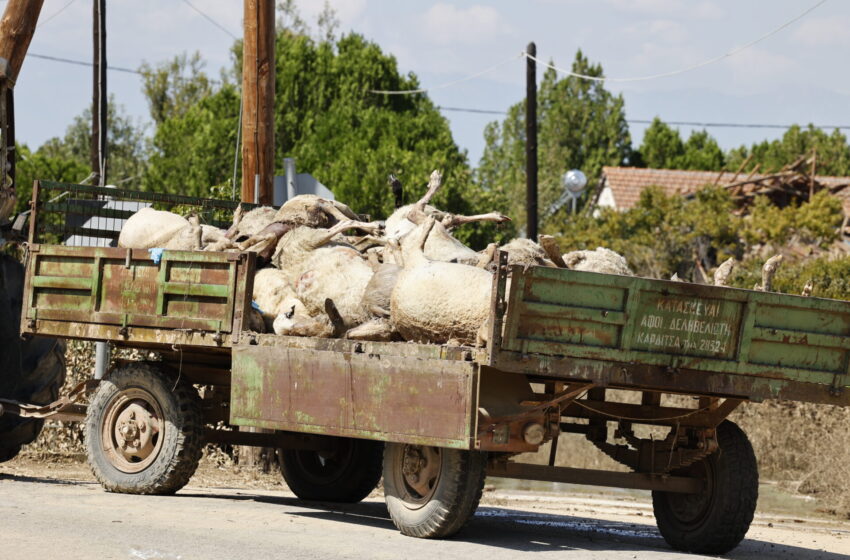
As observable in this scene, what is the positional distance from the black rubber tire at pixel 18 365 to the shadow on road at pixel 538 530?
224 cm

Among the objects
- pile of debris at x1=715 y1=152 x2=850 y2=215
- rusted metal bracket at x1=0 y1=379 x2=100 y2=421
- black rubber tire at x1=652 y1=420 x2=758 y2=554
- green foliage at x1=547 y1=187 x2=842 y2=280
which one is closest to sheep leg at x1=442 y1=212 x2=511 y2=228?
black rubber tire at x1=652 y1=420 x2=758 y2=554

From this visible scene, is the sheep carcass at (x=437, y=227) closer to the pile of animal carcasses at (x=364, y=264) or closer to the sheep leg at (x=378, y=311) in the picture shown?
the pile of animal carcasses at (x=364, y=264)

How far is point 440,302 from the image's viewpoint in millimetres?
8852

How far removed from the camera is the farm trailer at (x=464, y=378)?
27.3ft

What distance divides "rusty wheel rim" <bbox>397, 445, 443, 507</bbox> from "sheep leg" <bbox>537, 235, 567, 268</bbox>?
1.42m

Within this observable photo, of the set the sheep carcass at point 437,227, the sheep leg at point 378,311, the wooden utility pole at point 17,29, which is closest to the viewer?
the sheep leg at point 378,311

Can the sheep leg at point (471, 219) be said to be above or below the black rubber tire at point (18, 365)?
above

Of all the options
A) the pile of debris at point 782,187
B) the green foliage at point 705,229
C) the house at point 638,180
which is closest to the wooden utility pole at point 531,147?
the green foliage at point 705,229

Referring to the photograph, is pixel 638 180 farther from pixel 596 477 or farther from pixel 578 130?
pixel 596 477

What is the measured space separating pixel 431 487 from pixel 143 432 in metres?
2.87

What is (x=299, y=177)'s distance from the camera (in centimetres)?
1495

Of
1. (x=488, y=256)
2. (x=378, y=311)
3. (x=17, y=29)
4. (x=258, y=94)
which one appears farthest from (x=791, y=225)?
(x=378, y=311)

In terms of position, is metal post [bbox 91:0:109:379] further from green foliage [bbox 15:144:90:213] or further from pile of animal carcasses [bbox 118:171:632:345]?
green foliage [bbox 15:144:90:213]

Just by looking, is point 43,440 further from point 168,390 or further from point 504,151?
point 504,151
